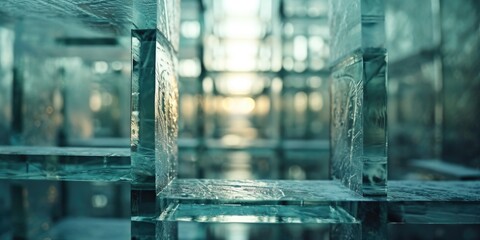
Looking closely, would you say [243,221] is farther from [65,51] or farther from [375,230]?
[65,51]

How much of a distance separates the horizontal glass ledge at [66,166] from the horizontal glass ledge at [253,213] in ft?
1.28

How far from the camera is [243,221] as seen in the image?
60.6 inches

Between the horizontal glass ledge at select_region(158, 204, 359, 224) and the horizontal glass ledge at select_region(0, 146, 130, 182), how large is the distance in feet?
1.28

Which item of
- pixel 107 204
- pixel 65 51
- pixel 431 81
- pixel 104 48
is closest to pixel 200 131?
pixel 104 48

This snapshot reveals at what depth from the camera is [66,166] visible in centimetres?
176

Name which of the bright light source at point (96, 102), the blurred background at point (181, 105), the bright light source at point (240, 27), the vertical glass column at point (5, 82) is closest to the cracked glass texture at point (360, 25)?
the blurred background at point (181, 105)

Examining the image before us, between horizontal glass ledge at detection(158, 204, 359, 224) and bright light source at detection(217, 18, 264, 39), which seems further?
bright light source at detection(217, 18, 264, 39)

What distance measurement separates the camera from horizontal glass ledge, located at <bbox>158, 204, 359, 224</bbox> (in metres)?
1.55

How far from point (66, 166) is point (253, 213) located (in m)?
1.11

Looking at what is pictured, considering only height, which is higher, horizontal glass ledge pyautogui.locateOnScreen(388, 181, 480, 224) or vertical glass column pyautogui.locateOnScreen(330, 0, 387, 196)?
vertical glass column pyautogui.locateOnScreen(330, 0, 387, 196)

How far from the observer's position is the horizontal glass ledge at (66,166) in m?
1.69

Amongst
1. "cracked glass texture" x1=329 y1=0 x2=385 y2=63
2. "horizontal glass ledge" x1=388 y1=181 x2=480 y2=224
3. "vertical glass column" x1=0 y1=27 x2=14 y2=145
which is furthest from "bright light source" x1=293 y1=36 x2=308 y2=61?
"horizontal glass ledge" x1=388 y1=181 x2=480 y2=224

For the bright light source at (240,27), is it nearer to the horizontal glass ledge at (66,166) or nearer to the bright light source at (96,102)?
the bright light source at (96,102)

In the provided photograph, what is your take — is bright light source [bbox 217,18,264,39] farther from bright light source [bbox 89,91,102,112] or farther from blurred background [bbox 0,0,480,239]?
bright light source [bbox 89,91,102,112]
